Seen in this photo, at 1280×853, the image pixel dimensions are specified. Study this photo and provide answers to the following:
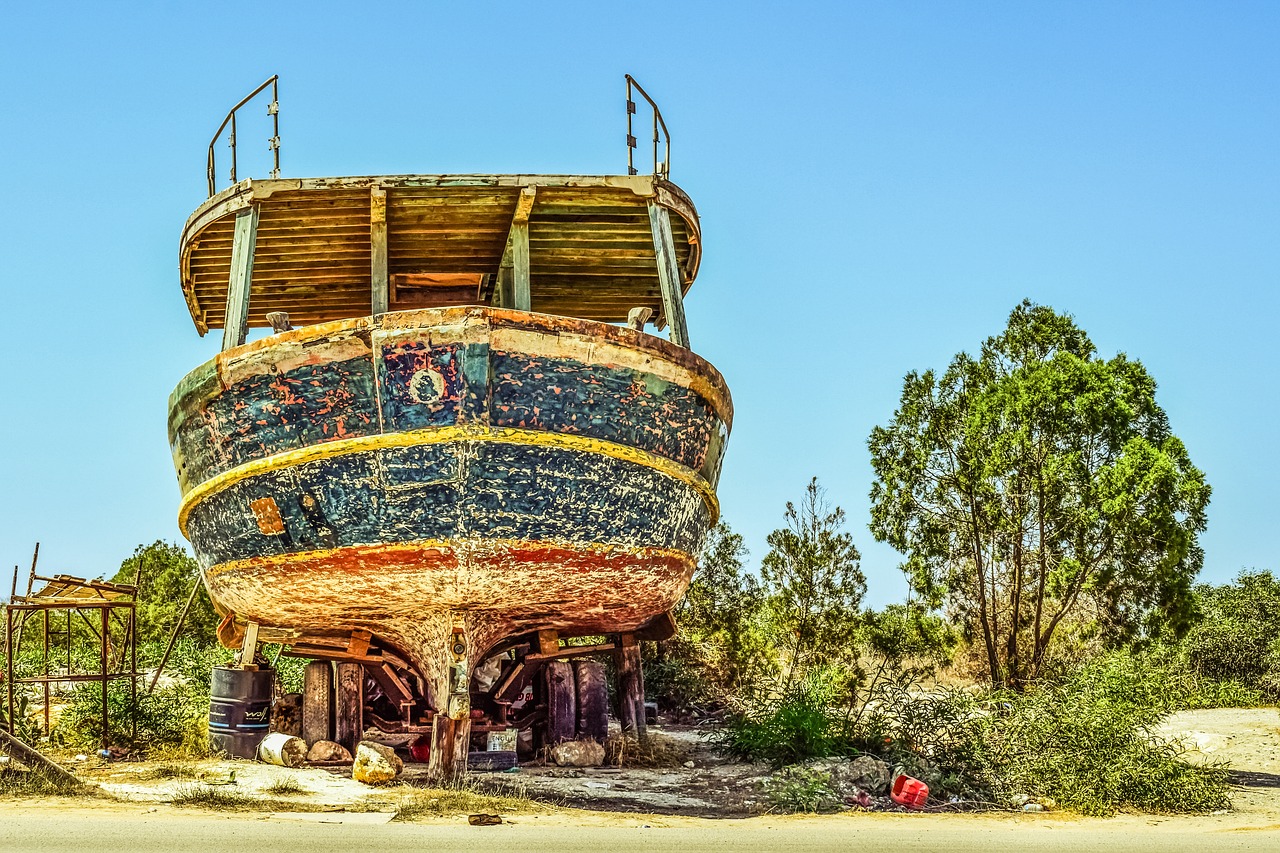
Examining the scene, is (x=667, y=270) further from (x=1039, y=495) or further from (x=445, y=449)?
(x=1039, y=495)

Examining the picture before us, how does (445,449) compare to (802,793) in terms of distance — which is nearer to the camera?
(445,449)

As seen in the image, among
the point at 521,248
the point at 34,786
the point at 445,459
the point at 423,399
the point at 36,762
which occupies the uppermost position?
the point at 521,248

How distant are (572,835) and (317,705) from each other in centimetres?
444

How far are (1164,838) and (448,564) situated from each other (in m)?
4.05

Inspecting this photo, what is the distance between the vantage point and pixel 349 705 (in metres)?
9.12

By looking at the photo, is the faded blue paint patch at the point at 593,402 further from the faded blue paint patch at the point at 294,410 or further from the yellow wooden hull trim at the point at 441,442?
the faded blue paint patch at the point at 294,410

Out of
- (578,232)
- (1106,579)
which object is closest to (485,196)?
(578,232)

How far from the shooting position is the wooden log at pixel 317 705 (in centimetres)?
913

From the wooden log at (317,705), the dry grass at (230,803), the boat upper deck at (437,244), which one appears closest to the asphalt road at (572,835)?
the dry grass at (230,803)

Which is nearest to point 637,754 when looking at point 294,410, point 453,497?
point 453,497

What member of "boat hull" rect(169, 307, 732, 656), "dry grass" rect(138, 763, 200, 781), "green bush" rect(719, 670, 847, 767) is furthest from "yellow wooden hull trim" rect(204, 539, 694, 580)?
"green bush" rect(719, 670, 847, 767)

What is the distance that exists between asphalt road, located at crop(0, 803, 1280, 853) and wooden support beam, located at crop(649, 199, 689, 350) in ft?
11.2

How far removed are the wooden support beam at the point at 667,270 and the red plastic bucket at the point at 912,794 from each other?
3268 mm

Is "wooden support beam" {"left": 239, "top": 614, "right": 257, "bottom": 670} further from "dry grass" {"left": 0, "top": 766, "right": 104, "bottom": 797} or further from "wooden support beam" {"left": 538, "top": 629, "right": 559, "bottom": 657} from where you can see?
"dry grass" {"left": 0, "top": 766, "right": 104, "bottom": 797}
